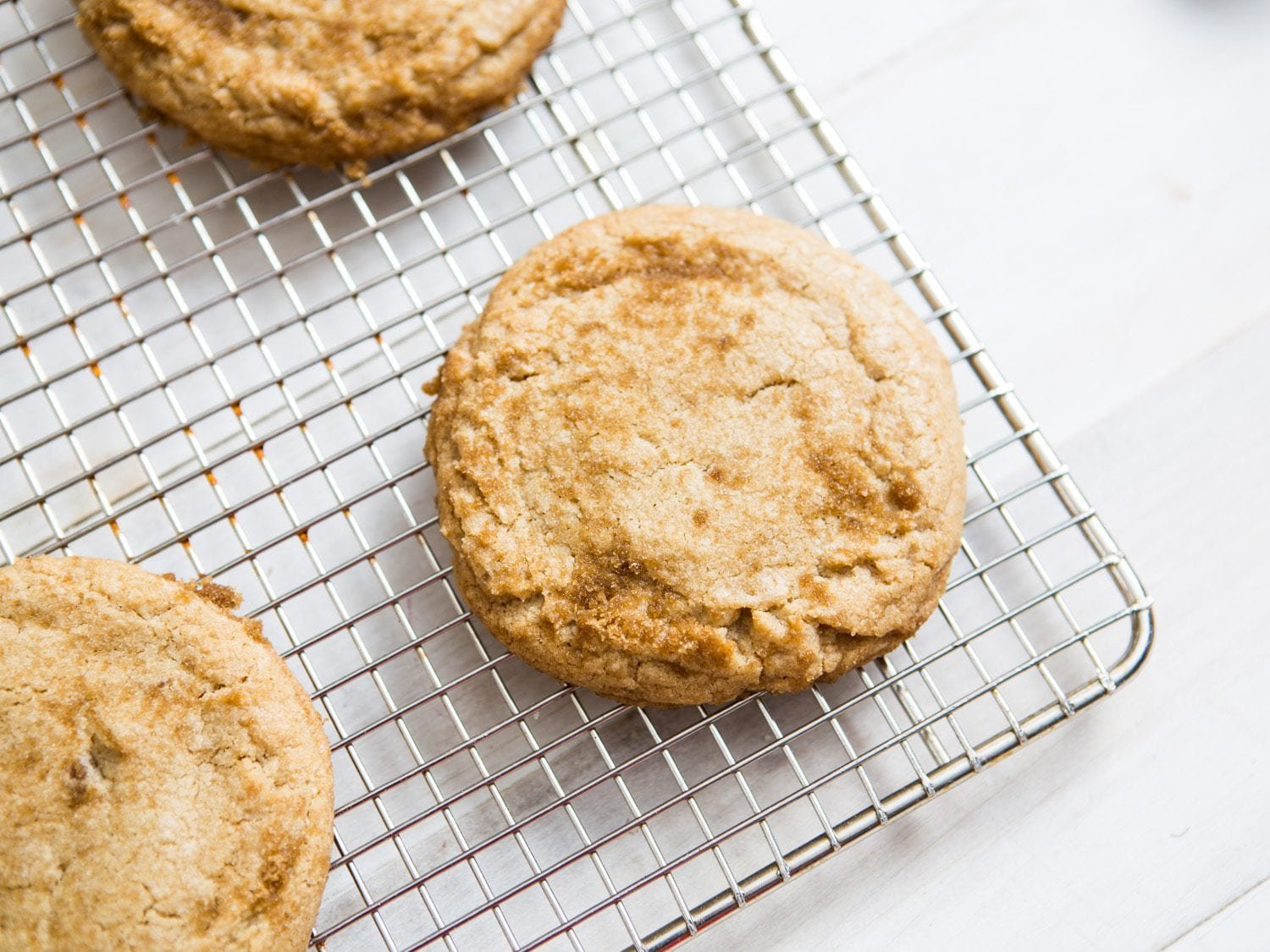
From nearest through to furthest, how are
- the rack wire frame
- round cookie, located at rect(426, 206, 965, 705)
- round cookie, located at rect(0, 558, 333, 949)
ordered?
round cookie, located at rect(0, 558, 333, 949) < round cookie, located at rect(426, 206, 965, 705) < the rack wire frame

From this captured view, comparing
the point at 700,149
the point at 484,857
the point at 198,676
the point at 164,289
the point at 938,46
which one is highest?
the point at 938,46

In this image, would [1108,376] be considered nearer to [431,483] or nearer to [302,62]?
[431,483]

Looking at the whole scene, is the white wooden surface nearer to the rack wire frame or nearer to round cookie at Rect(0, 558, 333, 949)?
the rack wire frame

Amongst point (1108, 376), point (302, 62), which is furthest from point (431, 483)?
point (1108, 376)

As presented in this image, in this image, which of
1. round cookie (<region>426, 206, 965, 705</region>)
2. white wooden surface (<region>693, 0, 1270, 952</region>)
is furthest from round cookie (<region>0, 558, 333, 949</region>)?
white wooden surface (<region>693, 0, 1270, 952</region>)

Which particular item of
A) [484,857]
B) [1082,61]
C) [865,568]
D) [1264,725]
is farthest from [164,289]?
[1264,725]

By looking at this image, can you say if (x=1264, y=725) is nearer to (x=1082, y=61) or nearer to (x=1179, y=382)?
(x=1179, y=382)
